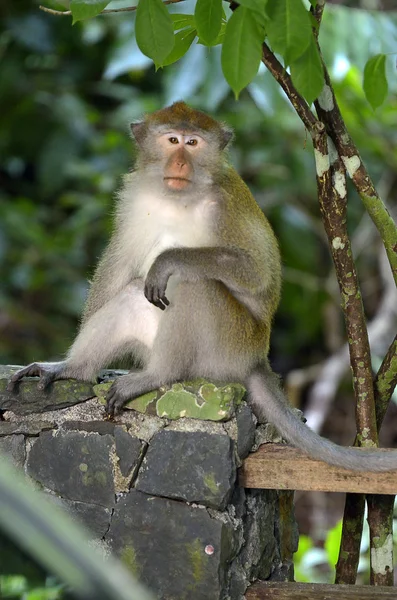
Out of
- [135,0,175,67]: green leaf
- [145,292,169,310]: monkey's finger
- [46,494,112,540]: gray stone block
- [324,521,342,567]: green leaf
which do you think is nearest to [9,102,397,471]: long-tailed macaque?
[145,292,169,310]: monkey's finger

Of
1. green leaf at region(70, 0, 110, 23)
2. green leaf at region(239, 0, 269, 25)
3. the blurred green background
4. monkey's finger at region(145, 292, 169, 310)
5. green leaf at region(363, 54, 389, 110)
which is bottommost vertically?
monkey's finger at region(145, 292, 169, 310)

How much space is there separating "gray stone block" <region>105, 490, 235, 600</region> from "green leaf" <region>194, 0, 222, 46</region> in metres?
1.60

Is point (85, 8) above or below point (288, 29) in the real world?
above

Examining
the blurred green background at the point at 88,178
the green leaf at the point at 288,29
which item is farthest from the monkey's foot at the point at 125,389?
the blurred green background at the point at 88,178

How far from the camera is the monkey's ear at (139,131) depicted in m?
3.87

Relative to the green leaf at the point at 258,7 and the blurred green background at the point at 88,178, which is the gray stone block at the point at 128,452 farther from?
the blurred green background at the point at 88,178

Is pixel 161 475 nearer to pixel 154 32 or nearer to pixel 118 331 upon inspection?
pixel 118 331

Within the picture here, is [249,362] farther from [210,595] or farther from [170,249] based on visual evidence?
[210,595]


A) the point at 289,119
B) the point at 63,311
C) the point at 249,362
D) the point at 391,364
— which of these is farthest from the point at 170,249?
the point at 63,311

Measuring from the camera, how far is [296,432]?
3.21 m

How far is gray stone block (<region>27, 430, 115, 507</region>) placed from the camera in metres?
3.20

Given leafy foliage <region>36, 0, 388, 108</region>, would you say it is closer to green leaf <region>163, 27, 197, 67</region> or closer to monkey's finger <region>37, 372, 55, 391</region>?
green leaf <region>163, 27, 197, 67</region>

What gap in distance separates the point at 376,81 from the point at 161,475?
5.36 ft

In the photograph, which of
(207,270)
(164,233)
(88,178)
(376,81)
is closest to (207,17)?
(376,81)
